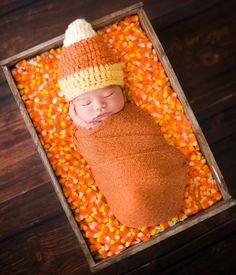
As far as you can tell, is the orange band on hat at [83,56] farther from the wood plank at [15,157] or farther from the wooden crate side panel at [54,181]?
the wood plank at [15,157]

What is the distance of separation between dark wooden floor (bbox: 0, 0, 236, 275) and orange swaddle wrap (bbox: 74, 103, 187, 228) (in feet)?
0.93

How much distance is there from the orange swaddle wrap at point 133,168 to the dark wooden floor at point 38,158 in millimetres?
283

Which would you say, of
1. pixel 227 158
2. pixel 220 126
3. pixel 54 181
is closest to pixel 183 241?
pixel 227 158

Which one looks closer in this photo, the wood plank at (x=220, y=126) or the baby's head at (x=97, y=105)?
the baby's head at (x=97, y=105)

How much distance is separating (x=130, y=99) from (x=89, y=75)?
27 cm

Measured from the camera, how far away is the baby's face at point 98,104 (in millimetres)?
1304

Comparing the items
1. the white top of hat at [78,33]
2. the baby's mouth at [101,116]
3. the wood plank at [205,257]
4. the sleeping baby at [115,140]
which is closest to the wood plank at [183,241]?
the wood plank at [205,257]

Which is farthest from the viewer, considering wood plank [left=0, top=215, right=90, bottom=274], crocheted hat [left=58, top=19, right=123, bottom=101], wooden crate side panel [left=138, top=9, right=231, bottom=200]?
Answer: wood plank [left=0, top=215, right=90, bottom=274]

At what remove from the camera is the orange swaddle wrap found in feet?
4.32

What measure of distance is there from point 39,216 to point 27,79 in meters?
0.58

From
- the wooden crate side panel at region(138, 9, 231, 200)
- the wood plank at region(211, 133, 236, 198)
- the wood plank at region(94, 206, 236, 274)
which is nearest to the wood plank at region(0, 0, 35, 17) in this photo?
the wooden crate side panel at region(138, 9, 231, 200)

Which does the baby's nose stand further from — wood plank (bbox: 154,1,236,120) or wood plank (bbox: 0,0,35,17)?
wood plank (bbox: 0,0,35,17)

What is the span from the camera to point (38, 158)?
154cm

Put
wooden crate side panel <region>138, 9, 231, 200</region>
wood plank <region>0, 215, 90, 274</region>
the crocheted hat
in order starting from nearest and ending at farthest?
the crocheted hat → wooden crate side panel <region>138, 9, 231, 200</region> → wood plank <region>0, 215, 90, 274</region>
